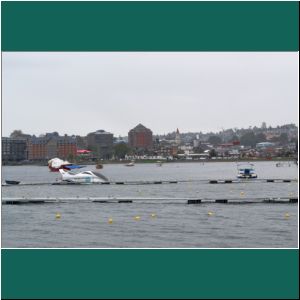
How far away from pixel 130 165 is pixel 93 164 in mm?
12853

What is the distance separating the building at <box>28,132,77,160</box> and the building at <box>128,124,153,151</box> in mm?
28229

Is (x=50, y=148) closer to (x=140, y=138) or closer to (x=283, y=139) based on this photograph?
(x=140, y=138)

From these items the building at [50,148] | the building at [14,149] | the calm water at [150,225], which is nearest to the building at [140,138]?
the building at [50,148]

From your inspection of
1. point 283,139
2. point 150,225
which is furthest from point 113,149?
point 150,225

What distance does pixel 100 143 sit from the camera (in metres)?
157

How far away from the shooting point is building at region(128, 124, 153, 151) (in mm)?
168500

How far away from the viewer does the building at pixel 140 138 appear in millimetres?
168500

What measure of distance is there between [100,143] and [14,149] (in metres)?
28.3

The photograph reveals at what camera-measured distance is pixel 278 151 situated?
181750mm

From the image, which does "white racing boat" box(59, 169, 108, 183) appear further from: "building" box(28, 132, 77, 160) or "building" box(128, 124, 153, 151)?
"building" box(128, 124, 153, 151)

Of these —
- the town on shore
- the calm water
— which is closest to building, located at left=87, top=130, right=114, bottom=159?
the town on shore

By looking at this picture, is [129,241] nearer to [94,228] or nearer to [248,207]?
[94,228]

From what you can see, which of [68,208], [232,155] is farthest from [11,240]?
[232,155]

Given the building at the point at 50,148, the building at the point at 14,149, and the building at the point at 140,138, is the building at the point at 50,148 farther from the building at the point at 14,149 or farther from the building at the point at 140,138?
the building at the point at 140,138
